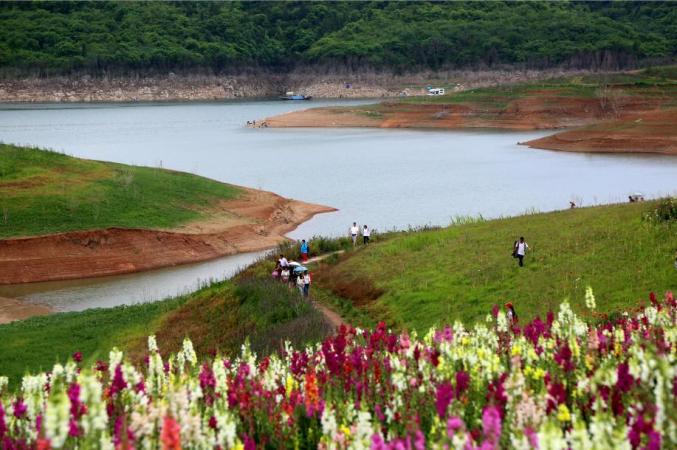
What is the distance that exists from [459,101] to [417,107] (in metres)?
5.95

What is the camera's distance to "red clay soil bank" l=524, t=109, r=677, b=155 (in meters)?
83.3

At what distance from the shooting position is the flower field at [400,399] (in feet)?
20.0

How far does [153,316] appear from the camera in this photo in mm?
28594

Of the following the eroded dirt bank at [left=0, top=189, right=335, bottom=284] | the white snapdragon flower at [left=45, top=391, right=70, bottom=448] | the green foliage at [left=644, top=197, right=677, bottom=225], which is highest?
the white snapdragon flower at [left=45, top=391, right=70, bottom=448]

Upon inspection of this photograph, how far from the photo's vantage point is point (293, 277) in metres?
29.1

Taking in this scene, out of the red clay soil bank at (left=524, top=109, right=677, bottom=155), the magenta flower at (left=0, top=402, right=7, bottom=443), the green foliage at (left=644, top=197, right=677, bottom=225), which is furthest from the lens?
the red clay soil bank at (left=524, top=109, right=677, bottom=155)

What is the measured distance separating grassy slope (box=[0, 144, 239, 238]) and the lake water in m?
4.84

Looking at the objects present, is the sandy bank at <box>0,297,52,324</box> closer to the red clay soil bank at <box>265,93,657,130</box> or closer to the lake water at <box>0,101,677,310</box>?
the lake water at <box>0,101,677,310</box>

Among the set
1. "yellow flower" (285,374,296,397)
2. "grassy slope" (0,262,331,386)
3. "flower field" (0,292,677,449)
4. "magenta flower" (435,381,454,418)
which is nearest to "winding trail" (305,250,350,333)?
"grassy slope" (0,262,331,386)

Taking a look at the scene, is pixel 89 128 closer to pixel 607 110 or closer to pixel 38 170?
pixel 607 110

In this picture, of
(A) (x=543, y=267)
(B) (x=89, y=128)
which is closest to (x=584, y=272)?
(A) (x=543, y=267)

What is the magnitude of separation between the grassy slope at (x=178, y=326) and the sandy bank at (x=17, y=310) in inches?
130

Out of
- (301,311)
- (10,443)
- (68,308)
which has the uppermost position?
(10,443)

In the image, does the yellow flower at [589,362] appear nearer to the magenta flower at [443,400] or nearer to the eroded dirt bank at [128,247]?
the magenta flower at [443,400]
